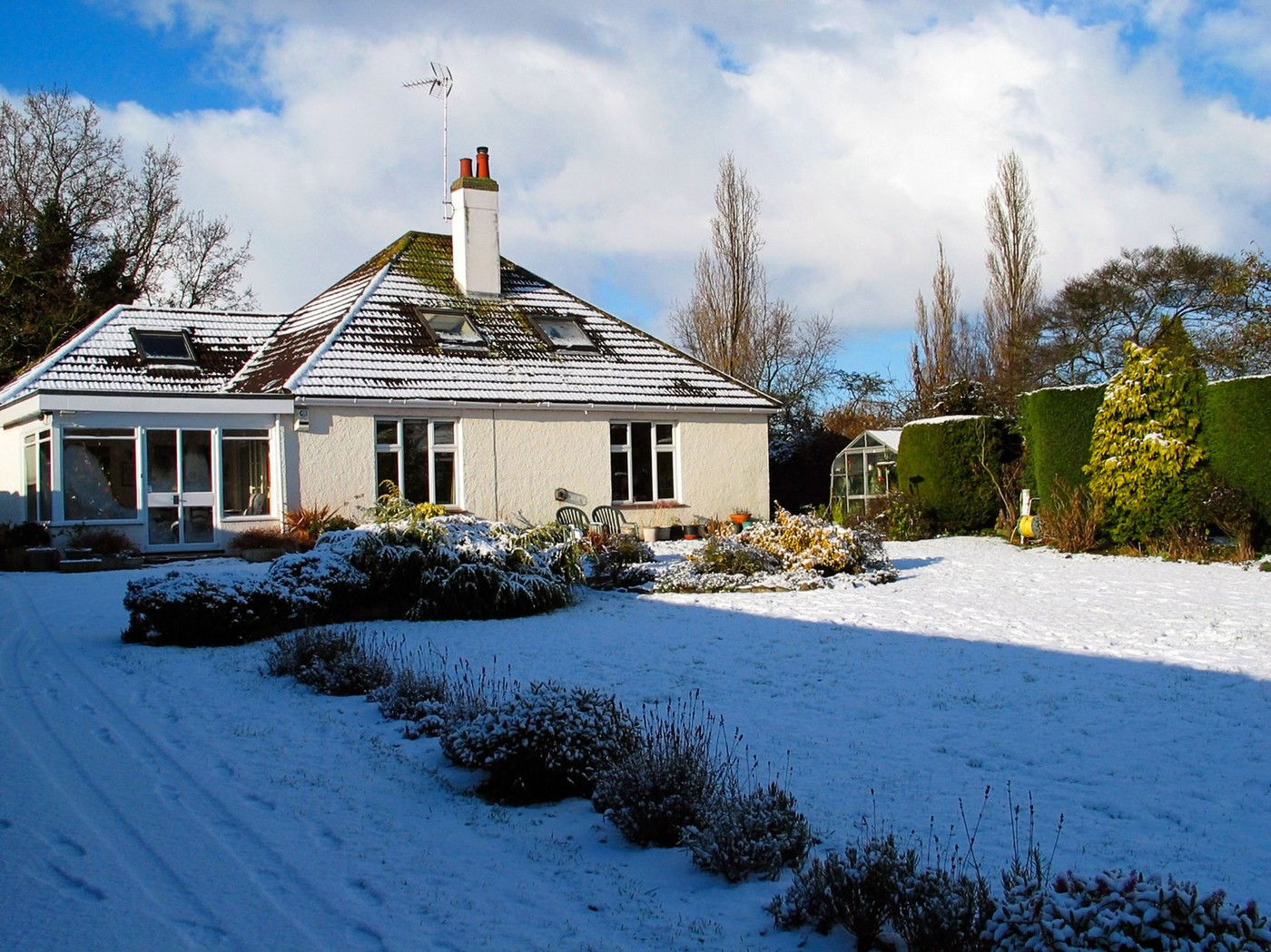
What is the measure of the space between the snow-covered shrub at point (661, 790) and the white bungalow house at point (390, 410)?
14705 millimetres

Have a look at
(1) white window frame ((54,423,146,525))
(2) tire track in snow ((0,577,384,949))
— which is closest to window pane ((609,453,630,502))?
(1) white window frame ((54,423,146,525))

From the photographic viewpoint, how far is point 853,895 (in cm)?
391

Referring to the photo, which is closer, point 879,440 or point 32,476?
point 32,476

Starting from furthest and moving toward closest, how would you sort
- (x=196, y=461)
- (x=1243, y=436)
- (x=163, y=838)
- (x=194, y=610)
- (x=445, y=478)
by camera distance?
(x=445, y=478) → (x=196, y=461) → (x=1243, y=436) → (x=194, y=610) → (x=163, y=838)

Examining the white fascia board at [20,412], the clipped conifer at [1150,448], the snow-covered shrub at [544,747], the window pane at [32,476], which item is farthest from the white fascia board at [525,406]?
the snow-covered shrub at [544,747]

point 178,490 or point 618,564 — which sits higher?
point 178,490

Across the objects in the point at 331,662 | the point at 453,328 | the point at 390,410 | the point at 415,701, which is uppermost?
the point at 453,328

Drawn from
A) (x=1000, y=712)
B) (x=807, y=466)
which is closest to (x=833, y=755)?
(x=1000, y=712)

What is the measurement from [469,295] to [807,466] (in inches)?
409

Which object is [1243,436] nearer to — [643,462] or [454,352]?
[643,462]

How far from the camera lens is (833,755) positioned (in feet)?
20.7

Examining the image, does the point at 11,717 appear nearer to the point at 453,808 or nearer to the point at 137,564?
the point at 453,808

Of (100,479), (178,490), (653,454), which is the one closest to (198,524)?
(178,490)

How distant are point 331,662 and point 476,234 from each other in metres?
16.3
